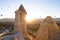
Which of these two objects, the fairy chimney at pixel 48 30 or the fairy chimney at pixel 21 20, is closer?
the fairy chimney at pixel 48 30

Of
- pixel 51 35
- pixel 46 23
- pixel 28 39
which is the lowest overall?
pixel 28 39

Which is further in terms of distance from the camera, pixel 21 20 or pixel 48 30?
pixel 21 20

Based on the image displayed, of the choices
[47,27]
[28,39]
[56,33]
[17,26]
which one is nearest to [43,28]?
[47,27]

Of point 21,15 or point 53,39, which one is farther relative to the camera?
point 21,15

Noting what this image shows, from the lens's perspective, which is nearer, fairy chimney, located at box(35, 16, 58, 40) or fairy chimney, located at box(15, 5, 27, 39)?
fairy chimney, located at box(35, 16, 58, 40)

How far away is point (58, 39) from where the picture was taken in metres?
12.9

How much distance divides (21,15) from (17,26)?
1611mm

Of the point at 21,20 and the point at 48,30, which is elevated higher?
the point at 21,20

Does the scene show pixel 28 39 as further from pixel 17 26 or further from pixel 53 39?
pixel 53 39

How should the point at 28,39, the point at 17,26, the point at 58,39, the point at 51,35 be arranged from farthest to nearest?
the point at 17,26, the point at 28,39, the point at 51,35, the point at 58,39

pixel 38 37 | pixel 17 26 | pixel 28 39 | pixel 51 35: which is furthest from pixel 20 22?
pixel 51 35

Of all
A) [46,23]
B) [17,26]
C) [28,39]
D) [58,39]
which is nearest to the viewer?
[58,39]

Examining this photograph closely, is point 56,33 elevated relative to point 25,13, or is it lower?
lower

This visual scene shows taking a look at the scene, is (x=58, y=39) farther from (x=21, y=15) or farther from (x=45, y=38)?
(x=21, y=15)
